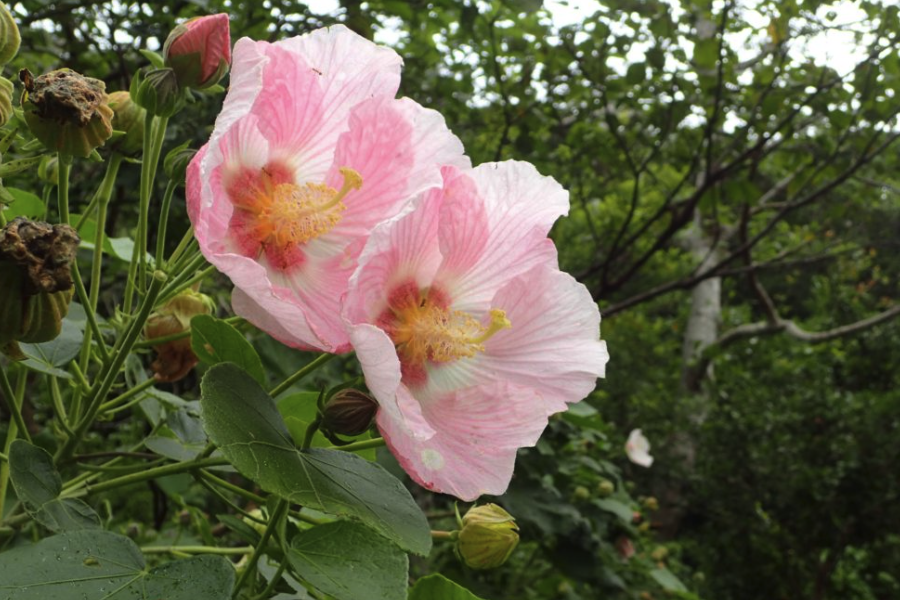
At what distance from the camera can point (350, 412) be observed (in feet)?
1.65

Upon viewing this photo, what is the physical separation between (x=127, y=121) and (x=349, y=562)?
394mm

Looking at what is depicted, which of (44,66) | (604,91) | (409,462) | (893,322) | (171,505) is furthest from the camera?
(893,322)

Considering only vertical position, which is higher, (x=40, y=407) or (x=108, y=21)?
(x=108, y=21)

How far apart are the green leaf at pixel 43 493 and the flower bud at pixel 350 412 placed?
0.60ft

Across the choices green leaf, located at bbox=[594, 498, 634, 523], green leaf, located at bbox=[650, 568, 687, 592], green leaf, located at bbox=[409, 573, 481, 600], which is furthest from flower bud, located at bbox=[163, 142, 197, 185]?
green leaf, located at bbox=[650, 568, 687, 592]

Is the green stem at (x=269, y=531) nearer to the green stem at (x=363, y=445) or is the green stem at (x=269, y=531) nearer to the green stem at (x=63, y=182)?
the green stem at (x=363, y=445)

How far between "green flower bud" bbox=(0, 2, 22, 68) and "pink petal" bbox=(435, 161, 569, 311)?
0.32m

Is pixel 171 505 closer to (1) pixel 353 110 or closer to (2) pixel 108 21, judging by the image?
(2) pixel 108 21

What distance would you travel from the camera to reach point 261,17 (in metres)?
2.01

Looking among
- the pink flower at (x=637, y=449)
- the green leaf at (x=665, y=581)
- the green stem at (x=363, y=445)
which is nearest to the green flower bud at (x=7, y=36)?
the green stem at (x=363, y=445)

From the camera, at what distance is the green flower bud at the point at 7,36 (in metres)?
0.56

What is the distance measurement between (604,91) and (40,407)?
78.2 inches

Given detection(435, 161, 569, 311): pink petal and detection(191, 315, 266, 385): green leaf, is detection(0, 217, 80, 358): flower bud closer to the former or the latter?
detection(191, 315, 266, 385): green leaf

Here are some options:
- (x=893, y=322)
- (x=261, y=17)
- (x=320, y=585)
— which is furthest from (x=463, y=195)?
(x=893, y=322)
